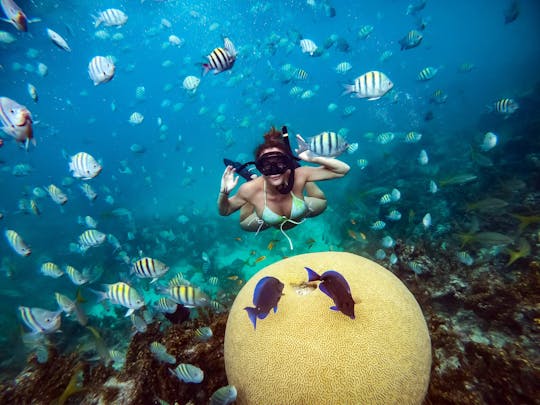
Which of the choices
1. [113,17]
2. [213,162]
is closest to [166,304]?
[113,17]

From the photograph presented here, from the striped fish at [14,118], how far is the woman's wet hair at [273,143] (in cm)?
268

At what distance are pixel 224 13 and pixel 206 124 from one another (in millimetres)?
71866

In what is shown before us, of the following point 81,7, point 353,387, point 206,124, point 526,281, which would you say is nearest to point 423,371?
point 353,387

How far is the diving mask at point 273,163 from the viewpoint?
3.50 metres

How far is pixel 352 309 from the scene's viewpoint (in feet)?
7.47

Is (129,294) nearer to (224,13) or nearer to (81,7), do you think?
(81,7)

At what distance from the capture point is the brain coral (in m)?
2.10

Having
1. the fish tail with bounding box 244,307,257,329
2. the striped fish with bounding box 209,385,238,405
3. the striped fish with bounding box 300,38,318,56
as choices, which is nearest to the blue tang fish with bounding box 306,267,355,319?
the fish tail with bounding box 244,307,257,329

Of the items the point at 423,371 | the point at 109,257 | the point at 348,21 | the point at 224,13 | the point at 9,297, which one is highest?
the point at 348,21

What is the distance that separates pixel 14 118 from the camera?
317 centimetres

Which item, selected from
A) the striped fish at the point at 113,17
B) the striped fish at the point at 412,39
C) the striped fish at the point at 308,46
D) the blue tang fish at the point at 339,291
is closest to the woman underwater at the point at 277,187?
the blue tang fish at the point at 339,291

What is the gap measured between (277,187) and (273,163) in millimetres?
395

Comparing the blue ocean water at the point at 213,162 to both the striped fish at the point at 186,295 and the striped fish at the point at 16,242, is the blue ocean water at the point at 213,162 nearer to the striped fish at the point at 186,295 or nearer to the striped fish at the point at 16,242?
the striped fish at the point at 16,242

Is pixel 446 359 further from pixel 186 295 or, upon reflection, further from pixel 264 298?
pixel 186 295
